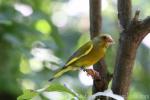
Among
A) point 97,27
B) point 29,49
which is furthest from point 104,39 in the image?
point 29,49

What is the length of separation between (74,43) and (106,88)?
3.53 ft

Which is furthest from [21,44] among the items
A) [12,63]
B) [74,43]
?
[74,43]

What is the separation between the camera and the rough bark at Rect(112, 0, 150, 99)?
0.69m

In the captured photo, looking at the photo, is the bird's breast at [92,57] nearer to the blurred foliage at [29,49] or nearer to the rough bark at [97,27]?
the rough bark at [97,27]

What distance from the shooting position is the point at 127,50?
70 centimetres

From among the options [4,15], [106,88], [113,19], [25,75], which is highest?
[113,19]

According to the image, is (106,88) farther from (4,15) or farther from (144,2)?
(144,2)

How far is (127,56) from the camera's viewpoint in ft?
2.29

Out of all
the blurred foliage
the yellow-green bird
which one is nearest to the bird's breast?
the yellow-green bird

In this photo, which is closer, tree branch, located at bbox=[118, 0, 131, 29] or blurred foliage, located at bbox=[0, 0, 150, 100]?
tree branch, located at bbox=[118, 0, 131, 29]

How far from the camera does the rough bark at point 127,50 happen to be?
69 centimetres

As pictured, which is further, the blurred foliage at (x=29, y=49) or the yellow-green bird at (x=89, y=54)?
the blurred foliage at (x=29, y=49)

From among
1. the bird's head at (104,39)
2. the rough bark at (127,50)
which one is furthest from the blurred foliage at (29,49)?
the rough bark at (127,50)

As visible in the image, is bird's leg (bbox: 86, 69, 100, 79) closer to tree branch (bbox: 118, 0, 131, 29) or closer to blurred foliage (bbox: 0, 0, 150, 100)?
tree branch (bbox: 118, 0, 131, 29)
